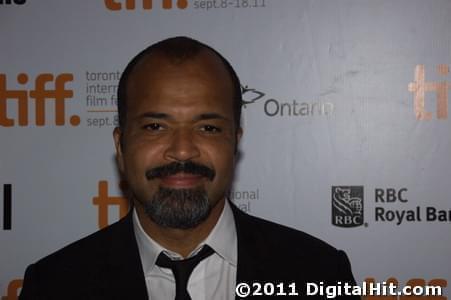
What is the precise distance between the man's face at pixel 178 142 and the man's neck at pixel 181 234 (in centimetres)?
6

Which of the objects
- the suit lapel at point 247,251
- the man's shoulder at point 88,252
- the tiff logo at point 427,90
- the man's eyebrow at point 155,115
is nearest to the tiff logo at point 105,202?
the man's shoulder at point 88,252

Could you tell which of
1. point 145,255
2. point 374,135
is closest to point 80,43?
point 145,255

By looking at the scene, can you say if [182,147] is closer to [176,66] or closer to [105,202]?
[176,66]

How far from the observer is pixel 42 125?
189 centimetres

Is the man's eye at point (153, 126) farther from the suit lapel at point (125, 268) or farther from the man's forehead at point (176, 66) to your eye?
the suit lapel at point (125, 268)

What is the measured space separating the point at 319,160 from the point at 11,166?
1090mm

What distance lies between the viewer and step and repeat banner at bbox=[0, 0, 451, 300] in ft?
5.93

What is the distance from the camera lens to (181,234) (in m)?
1.28

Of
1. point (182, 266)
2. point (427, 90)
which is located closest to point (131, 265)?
point (182, 266)

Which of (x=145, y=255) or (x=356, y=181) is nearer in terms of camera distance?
(x=145, y=255)

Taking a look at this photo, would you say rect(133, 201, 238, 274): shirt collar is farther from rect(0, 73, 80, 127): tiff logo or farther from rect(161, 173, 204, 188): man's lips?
rect(0, 73, 80, 127): tiff logo

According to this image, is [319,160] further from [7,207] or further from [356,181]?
[7,207]

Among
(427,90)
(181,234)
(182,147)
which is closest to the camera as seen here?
(182,147)

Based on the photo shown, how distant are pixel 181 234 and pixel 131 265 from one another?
0.14m
